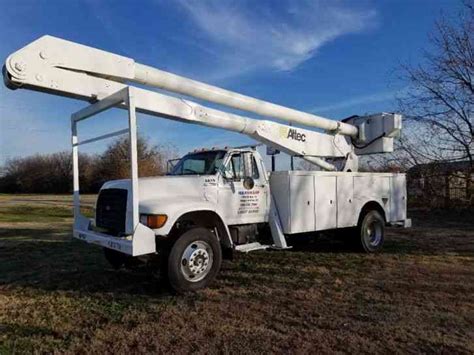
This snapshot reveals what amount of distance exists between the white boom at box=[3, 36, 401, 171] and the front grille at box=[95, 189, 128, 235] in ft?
4.54

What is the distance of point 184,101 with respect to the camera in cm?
735

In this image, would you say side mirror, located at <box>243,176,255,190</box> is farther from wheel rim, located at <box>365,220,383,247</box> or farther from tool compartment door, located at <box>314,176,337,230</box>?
wheel rim, located at <box>365,220,383,247</box>

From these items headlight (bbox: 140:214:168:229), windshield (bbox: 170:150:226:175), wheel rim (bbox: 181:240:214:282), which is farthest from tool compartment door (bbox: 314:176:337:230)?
headlight (bbox: 140:214:168:229)

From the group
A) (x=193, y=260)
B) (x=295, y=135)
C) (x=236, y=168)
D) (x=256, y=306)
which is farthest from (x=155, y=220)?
(x=295, y=135)

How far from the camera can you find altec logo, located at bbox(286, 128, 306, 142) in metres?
9.16

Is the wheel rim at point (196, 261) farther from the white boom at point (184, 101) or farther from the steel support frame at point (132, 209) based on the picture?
the white boom at point (184, 101)

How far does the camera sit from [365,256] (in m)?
9.45

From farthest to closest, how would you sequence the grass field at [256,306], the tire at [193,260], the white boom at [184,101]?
1. the tire at [193,260]
2. the white boom at [184,101]
3. the grass field at [256,306]

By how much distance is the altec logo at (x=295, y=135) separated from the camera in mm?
9164

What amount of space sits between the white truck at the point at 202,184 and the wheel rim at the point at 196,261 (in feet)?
0.05

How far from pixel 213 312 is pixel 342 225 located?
4.67 meters

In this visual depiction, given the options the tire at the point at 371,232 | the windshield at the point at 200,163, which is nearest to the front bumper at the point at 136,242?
the windshield at the point at 200,163

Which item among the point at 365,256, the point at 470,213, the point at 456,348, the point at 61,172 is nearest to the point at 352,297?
the point at 456,348

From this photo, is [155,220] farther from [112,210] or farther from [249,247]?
[249,247]
